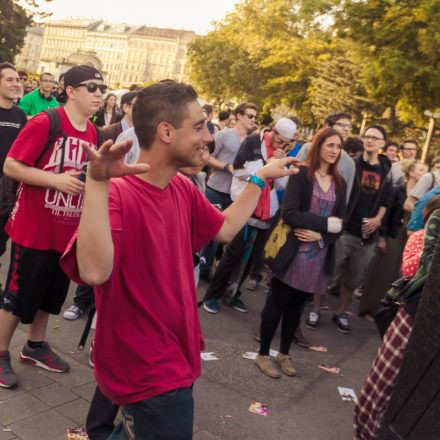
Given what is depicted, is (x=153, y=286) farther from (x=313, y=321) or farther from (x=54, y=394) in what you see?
(x=313, y=321)

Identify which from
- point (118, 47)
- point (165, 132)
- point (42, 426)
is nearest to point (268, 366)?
point (42, 426)

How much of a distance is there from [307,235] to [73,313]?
7.11 ft

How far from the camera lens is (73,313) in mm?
5125

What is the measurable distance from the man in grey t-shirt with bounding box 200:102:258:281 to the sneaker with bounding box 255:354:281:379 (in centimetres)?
218

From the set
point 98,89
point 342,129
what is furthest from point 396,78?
point 98,89

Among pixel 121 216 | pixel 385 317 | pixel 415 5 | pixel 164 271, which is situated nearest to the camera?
pixel 121 216

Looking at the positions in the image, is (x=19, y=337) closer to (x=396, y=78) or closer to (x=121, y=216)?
(x=121, y=216)

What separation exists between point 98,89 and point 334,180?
6.68 ft

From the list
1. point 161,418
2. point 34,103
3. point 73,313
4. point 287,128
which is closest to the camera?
point 161,418

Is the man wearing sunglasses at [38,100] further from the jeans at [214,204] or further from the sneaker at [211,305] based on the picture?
the sneaker at [211,305]

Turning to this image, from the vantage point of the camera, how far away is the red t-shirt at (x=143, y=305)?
7.13ft

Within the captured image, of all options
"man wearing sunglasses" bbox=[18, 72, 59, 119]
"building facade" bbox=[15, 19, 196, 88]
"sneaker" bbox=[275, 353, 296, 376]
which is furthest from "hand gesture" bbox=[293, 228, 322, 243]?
"building facade" bbox=[15, 19, 196, 88]

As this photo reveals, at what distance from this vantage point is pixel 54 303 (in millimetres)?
3959

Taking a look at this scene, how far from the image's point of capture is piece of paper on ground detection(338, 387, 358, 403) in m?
4.59
